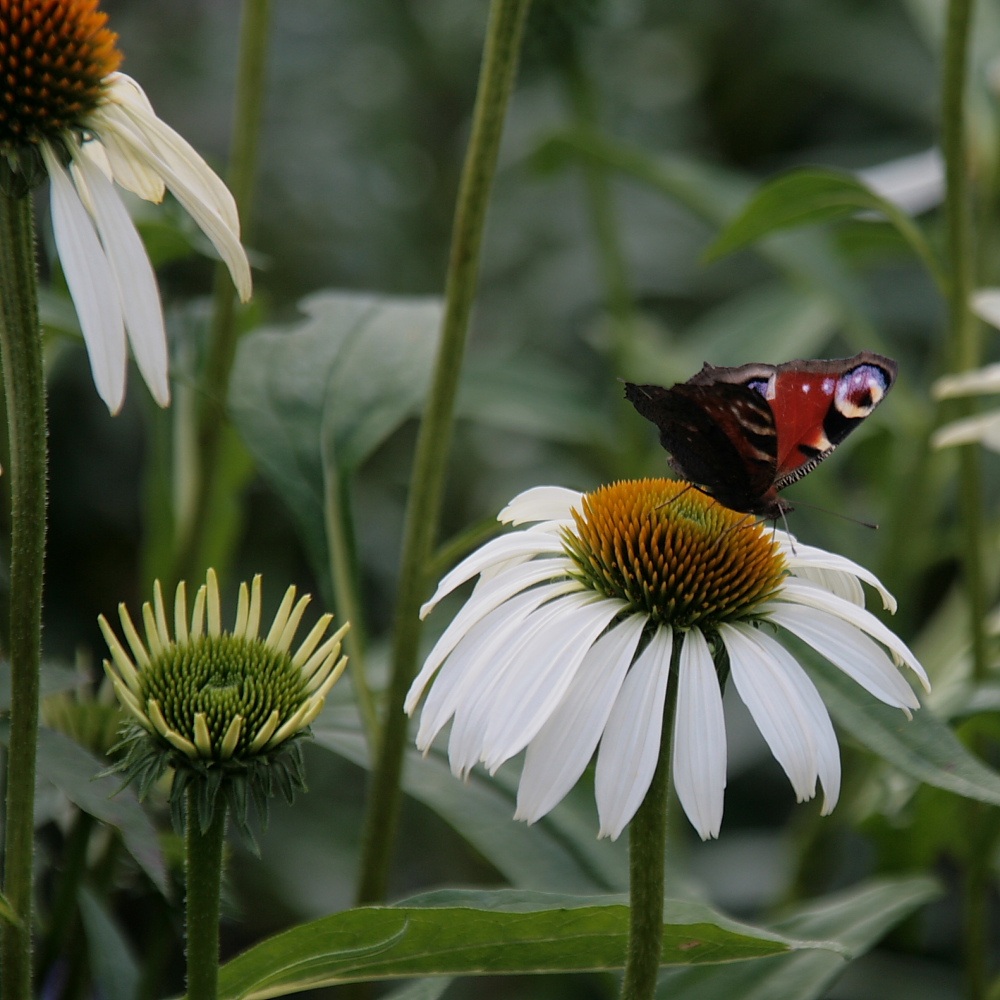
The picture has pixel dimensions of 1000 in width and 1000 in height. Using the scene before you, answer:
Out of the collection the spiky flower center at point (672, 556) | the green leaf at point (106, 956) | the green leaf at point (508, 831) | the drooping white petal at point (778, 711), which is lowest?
the green leaf at point (106, 956)

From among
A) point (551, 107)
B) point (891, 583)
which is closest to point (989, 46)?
point (891, 583)

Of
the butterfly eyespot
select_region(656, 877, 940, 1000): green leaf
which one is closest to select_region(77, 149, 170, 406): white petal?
the butterfly eyespot

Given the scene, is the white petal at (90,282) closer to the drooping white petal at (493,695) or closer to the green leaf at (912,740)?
the drooping white petal at (493,695)

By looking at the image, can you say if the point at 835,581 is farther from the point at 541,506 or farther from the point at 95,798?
the point at 95,798

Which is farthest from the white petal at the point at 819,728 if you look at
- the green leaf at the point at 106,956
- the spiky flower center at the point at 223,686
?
the green leaf at the point at 106,956

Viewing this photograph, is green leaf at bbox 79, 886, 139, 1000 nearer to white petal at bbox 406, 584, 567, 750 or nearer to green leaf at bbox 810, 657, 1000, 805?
white petal at bbox 406, 584, 567, 750

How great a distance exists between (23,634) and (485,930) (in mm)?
239

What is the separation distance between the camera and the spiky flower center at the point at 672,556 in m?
A: 0.57

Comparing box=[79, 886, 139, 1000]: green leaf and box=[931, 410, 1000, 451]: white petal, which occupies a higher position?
box=[931, 410, 1000, 451]: white petal

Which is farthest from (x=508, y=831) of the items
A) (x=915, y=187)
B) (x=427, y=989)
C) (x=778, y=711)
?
(x=915, y=187)

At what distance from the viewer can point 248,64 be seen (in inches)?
34.5

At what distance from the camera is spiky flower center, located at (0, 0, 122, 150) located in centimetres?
51

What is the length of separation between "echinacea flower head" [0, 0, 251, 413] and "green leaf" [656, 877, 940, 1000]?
0.49m

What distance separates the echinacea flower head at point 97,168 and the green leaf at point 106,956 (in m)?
0.37
